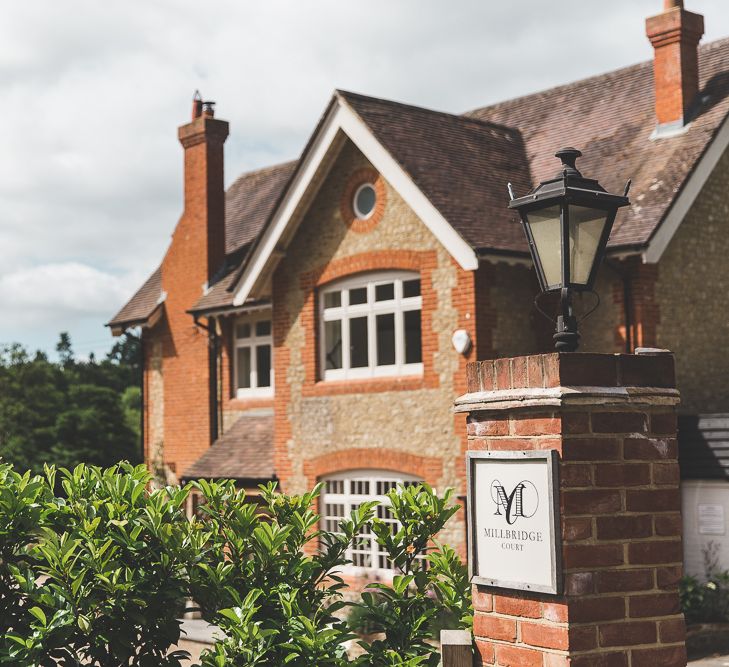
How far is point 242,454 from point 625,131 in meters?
9.41

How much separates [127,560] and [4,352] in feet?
121

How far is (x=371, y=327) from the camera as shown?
17.6 metres

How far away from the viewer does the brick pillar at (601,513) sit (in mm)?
4543

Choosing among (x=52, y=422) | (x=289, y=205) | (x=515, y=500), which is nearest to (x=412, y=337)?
(x=289, y=205)

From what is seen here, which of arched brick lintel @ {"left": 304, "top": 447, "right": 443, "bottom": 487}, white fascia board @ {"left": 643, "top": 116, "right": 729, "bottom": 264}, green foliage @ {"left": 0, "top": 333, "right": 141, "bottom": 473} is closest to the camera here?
A: white fascia board @ {"left": 643, "top": 116, "right": 729, "bottom": 264}

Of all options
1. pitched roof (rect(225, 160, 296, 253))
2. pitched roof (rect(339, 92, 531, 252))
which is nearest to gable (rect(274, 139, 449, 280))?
pitched roof (rect(339, 92, 531, 252))

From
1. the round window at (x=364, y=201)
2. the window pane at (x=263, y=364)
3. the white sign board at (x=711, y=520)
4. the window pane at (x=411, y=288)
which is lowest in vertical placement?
the white sign board at (x=711, y=520)

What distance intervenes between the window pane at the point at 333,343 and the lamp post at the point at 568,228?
13.0m

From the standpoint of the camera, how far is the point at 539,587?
4582 mm

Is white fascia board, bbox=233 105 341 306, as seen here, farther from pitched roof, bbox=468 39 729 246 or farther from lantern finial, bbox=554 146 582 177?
lantern finial, bbox=554 146 582 177

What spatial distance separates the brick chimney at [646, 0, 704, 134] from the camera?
57.8ft

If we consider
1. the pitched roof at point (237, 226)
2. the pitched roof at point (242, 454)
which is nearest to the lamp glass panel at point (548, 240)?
the pitched roof at point (242, 454)

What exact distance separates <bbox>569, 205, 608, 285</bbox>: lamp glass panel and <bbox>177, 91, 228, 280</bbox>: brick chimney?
18.5m

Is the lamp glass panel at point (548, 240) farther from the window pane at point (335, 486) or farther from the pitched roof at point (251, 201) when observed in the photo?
the pitched roof at point (251, 201)
